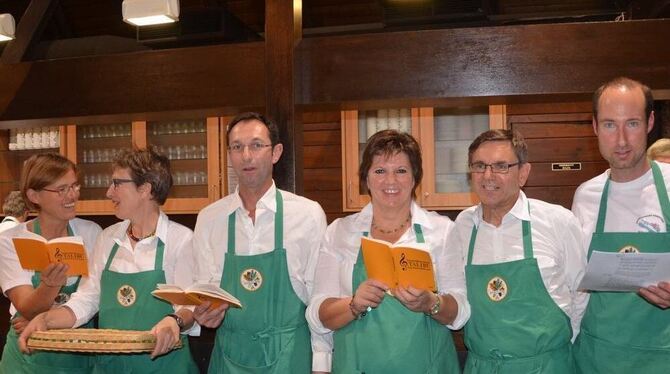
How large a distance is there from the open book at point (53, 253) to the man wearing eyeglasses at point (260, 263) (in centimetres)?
44

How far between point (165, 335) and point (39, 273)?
3.09 ft

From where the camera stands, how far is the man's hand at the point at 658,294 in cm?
191

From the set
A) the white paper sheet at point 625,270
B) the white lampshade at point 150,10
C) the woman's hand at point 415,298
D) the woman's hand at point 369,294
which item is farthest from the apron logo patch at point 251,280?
the white lampshade at point 150,10

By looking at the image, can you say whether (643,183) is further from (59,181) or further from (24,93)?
(24,93)

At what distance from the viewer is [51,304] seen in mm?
→ 2531

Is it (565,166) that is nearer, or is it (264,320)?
(264,320)

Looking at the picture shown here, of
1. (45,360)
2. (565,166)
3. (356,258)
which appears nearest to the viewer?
(356,258)

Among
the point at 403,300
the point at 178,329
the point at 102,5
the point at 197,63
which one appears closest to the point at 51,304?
the point at 178,329

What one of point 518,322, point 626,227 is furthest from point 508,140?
point 518,322

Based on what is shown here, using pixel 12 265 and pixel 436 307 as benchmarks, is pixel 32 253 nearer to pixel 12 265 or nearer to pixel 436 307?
pixel 12 265

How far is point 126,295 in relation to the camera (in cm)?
236

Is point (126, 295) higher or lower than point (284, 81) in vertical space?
lower

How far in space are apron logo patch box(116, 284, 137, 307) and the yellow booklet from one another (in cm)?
94

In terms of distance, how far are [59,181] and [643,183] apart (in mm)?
2239
